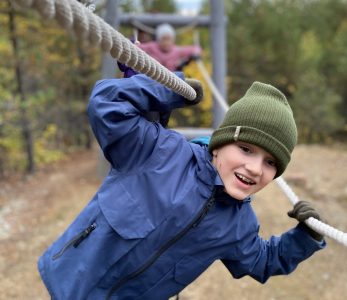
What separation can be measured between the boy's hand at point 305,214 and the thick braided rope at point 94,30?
0.65 m

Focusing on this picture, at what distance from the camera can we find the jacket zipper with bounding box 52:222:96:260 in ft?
4.31

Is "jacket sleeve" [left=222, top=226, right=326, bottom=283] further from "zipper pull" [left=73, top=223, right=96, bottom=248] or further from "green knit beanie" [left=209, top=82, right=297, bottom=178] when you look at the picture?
"zipper pull" [left=73, top=223, right=96, bottom=248]

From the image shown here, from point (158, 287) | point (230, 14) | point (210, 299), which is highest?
point (158, 287)

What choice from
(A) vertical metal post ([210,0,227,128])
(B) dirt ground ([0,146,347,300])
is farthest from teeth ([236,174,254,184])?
(A) vertical metal post ([210,0,227,128])

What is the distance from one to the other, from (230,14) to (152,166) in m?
14.1

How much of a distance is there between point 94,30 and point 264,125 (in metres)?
0.66

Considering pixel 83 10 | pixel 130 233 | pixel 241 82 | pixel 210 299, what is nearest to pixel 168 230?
pixel 130 233

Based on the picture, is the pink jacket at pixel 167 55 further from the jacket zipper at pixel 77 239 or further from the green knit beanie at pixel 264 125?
the jacket zipper at pixel 77 239

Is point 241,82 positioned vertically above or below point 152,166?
below

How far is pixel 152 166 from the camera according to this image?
130 centimetres

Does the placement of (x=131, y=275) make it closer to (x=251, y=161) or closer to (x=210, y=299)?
(x=251, y=161)

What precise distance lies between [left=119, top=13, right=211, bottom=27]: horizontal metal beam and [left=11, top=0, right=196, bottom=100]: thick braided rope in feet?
14.2

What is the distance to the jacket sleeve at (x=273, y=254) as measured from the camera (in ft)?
4.82

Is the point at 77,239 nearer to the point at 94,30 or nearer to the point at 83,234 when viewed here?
the point at 83,234
